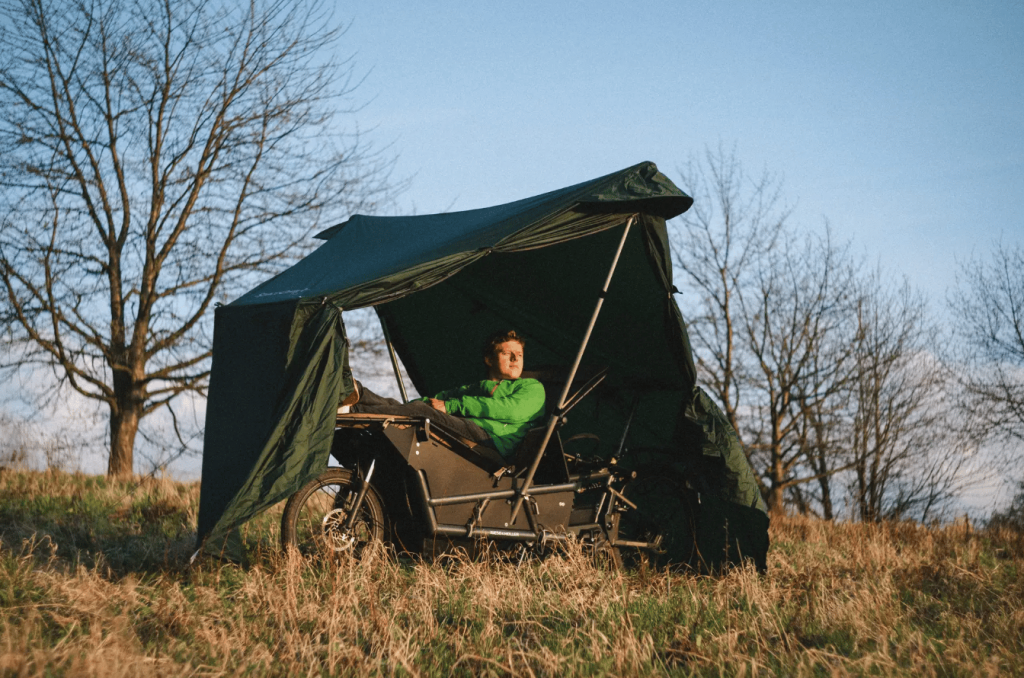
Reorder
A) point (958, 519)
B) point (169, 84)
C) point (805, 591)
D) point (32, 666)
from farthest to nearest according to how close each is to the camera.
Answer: point (169, 84) → point (958, 519) → point (805, 591) → point (32, 666)

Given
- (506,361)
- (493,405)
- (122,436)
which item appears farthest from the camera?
(122,436)

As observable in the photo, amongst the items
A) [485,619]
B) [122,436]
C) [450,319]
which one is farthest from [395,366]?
[122,436]

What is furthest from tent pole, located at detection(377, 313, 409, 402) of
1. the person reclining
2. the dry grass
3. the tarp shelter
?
the dry grass

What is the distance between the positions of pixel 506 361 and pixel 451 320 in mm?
1891

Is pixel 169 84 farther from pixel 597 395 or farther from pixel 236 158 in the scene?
pixel 597 395

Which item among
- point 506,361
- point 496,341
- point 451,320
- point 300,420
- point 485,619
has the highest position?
point 451,320

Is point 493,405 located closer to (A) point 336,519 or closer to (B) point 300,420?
(A) point 336,519

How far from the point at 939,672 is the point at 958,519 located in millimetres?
7063

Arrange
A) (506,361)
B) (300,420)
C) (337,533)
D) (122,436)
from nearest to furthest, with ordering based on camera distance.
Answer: (300,420), (337,533), (506,361), (122,436)

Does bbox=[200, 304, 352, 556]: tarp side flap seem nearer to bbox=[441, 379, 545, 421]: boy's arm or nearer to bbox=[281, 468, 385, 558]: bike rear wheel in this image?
bbox=[281, 468, 385, 558]: bike rear wheel

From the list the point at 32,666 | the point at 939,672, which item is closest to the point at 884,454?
the point at 939,672

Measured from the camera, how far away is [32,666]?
3387mm

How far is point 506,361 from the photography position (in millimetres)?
6367

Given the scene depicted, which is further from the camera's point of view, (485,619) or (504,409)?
(504,409)
